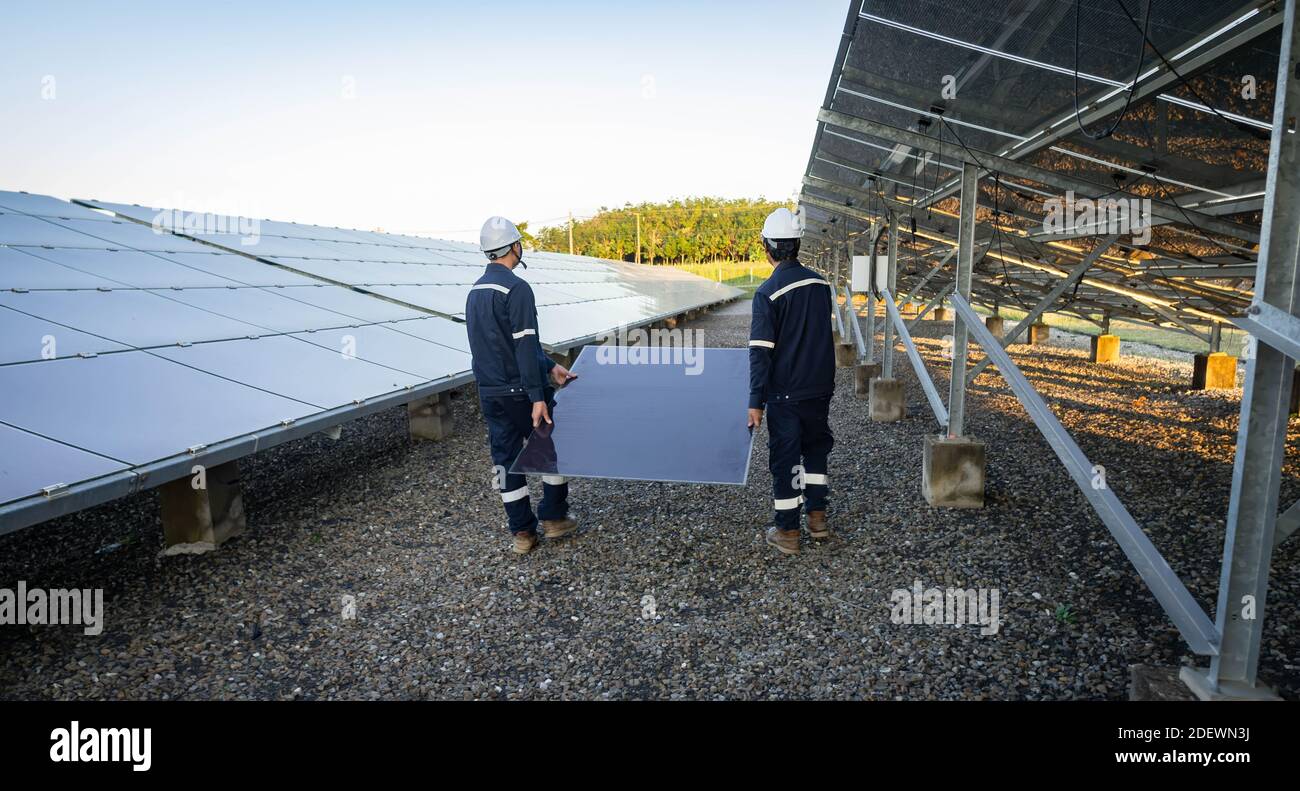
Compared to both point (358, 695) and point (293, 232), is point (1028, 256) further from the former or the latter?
point (293, 232)

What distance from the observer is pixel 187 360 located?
5.29 meters

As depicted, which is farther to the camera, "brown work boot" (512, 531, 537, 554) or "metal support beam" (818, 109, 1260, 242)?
"metal support beam" (818, 109, 1260, 242)

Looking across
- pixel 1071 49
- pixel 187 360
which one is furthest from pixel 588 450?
pixel 1071 49

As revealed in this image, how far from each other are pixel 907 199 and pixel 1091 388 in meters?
4.16

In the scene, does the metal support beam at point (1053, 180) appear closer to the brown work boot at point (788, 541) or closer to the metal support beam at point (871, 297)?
the brown work boot at point (788, 541)

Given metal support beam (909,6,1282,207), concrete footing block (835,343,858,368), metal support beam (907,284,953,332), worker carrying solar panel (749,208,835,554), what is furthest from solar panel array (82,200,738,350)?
metal support beam (909,6,1282,207)

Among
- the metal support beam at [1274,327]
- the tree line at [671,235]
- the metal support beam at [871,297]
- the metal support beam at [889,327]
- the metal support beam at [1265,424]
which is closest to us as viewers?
the metal support beam at [1274,327]

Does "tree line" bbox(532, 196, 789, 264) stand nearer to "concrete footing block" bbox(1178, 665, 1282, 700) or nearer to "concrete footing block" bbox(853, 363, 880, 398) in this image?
"concrete footing block" bbox(853, 363, 880, 398)

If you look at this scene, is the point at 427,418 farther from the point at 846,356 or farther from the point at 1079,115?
the point at 846,356

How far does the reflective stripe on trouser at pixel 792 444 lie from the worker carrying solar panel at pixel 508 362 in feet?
4.86

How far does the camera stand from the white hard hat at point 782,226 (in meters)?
4.66

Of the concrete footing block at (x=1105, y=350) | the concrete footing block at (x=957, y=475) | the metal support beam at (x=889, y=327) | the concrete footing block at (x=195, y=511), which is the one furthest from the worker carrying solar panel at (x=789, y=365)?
the concrete footing block at (x=1105, y=350)

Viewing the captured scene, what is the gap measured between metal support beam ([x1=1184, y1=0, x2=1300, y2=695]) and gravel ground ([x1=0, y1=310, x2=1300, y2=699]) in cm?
33

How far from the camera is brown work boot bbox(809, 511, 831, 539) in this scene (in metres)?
4.95
